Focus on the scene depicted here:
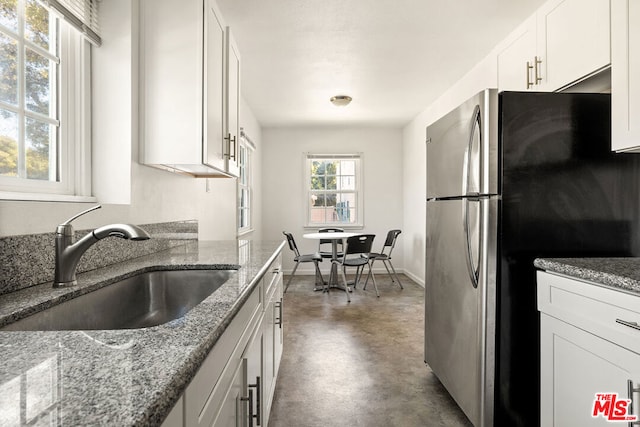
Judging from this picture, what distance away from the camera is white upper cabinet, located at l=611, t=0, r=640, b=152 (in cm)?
152

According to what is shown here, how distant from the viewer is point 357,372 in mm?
2457

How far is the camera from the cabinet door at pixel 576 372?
1.15 meters

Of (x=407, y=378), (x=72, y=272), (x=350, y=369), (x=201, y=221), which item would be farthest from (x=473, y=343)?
(x=201, y=221)

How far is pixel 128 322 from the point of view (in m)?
1.30

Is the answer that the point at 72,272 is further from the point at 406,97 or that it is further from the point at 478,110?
the point at 406,97

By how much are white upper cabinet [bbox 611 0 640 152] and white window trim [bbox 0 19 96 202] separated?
2312mm

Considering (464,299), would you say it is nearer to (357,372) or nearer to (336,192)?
(357,372)

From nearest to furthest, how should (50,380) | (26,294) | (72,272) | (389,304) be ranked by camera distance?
(50,380)
(26,294)
(72,272)
(389,304)

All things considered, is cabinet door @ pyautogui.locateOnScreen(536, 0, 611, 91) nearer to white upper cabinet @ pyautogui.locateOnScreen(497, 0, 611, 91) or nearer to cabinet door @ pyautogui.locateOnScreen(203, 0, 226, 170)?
white upper cabinet @ pyautogui.locateOnScreen(497, 0, 611, 91)

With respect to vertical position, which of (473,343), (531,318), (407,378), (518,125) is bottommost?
(407,378)

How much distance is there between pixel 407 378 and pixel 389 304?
73.6 inches

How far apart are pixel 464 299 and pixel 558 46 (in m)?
1.77

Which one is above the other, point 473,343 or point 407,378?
point 473,343

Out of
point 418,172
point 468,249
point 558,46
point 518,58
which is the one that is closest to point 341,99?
point 418,172
